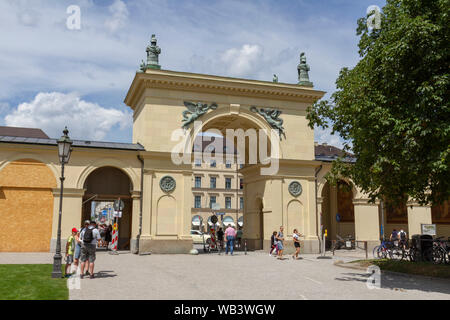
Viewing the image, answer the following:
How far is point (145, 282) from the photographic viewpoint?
12.9m

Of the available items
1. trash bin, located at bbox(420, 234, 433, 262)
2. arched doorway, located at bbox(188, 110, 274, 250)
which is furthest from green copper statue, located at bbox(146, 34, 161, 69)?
trash bin, located at bbox(420, 234, 433, 262)

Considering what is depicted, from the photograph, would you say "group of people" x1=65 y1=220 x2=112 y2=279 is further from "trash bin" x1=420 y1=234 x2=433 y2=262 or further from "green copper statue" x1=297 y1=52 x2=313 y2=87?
"green copper statue" x1=297 y1=52 x2=313 y2=87

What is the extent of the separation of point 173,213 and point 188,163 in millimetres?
3159

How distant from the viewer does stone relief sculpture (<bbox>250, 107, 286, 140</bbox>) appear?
92.0 feet

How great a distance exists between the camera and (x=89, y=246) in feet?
45.5

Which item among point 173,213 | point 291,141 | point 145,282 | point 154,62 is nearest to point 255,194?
point 291,141

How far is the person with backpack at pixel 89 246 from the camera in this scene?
13.8 meters

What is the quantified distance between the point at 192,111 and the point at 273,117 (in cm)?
543

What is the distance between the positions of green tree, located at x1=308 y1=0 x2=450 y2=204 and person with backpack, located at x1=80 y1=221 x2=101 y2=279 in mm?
9042

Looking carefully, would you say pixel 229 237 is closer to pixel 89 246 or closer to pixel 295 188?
pixel 295 188

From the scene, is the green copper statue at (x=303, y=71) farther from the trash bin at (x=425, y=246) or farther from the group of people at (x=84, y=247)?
the group of people at (x=84, y=247)

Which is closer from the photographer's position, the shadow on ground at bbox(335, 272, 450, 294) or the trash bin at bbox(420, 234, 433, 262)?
the shadow on ground at bbox(335, 272, 450, 294)

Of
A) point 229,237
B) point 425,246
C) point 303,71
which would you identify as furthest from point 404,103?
point 303,71
